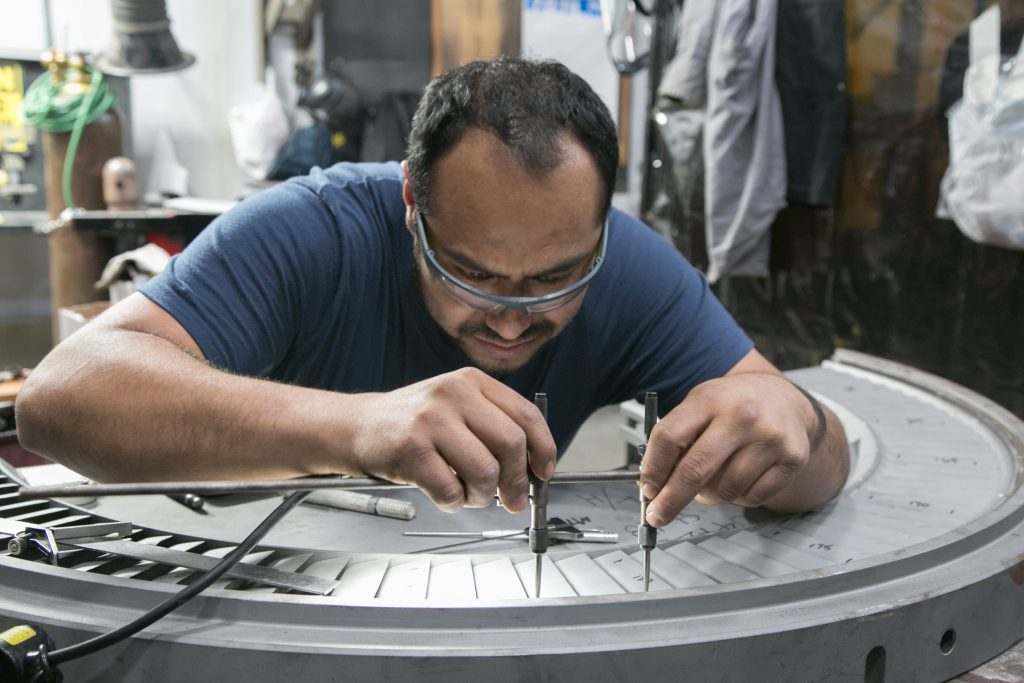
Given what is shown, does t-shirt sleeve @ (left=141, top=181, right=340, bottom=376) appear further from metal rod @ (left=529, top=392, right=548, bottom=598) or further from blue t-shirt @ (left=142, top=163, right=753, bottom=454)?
metal rod @ (left=529, top=392, right=548, bottom=598)

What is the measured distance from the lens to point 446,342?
1357 mm

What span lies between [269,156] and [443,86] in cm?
354

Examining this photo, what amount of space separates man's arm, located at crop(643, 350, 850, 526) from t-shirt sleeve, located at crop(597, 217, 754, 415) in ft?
1.01

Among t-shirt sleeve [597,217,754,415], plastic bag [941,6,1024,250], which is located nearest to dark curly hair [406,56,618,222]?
t-shirt sleeve [597,217,754,415]

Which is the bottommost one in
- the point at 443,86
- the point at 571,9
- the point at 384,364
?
the point at 384,364

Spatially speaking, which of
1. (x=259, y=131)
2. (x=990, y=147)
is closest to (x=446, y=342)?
(x=990, y=147)

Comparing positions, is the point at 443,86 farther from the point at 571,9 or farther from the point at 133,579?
the point at 571,9

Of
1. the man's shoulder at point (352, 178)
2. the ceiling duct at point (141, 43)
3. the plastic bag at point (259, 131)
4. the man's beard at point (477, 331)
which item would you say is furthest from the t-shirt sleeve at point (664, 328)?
the plastic bag at point (259, 131)

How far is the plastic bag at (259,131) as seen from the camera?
14.6 ft

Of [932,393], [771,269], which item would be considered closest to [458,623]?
A: [932,393]

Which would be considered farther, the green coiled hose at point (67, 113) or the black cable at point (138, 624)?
the green coiled hose at point (67, 113)

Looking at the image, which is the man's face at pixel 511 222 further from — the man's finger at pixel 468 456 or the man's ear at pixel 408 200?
the man's finger at pixel 468 456

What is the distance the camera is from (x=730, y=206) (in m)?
2.93

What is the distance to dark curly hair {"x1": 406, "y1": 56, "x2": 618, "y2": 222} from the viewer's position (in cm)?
109
